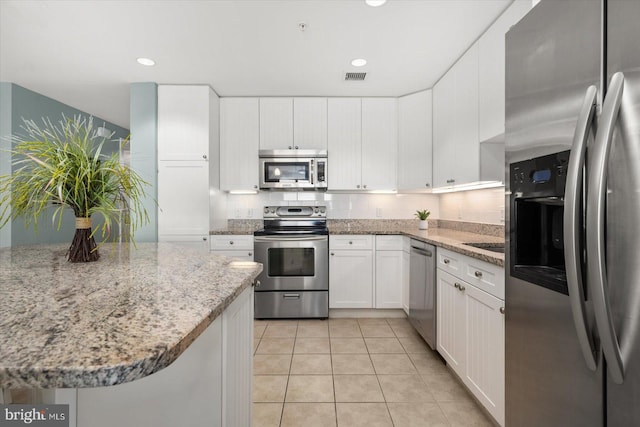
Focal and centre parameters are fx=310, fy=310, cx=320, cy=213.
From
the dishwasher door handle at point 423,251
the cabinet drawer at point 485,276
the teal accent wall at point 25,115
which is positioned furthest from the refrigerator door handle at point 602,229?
the teal accent wall at point 25,115

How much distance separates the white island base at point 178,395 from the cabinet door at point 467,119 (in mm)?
2230

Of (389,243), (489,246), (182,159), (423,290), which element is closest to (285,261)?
(389,243)

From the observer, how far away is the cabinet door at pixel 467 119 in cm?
240

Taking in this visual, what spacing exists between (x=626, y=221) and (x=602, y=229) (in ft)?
0.16

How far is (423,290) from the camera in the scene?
2.61m

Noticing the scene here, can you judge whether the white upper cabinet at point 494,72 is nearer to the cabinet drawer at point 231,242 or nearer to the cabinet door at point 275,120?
the cabinet door at point 275,120

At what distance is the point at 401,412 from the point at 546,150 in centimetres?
160

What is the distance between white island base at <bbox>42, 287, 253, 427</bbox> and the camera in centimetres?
80

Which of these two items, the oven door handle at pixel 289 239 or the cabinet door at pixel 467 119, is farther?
the oven door handle at pixel 289 239

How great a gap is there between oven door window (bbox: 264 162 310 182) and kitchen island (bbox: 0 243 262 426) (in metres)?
2.23

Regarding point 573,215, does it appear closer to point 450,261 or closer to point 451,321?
point 450,261

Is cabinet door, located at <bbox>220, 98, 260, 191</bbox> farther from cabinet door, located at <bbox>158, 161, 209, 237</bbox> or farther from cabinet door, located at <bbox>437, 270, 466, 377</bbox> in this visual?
cabinet door, located at <bbox>437, 270, 466, 377</bbox>

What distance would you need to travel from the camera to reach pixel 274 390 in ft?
6.63

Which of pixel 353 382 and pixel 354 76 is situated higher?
pixel 354 76
